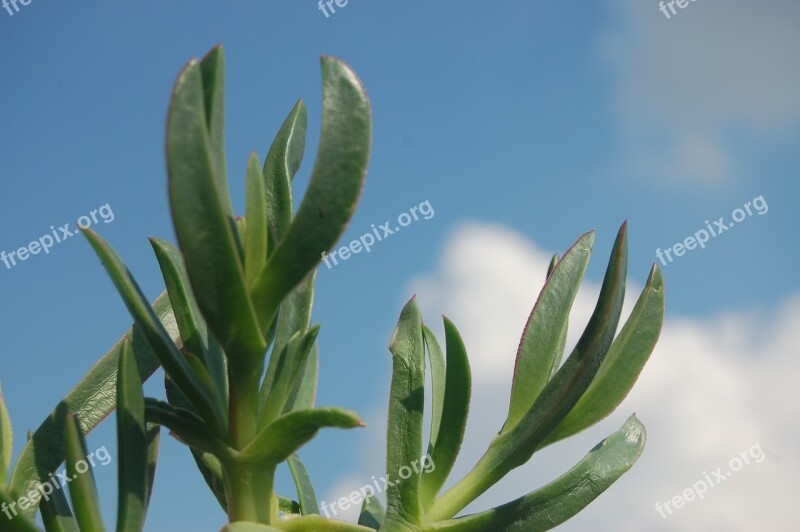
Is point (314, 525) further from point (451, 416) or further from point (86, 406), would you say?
point (86, 406)

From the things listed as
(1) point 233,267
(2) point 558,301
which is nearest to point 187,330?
(1) point 233,267

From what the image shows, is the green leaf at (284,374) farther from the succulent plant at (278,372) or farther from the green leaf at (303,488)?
the green leaf at (303,488)

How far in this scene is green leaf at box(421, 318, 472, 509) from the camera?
4.91 ft

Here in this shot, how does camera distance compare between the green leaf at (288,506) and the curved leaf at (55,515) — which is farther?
the green leaf at (288,506)

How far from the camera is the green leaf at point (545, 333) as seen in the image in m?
1.56

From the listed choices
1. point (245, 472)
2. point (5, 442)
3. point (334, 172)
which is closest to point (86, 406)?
point (5, 442)

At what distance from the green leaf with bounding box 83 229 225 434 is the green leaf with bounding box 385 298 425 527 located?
329mm

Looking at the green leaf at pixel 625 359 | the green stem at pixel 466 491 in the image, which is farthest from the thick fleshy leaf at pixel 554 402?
the green leaf at pixel 625 359

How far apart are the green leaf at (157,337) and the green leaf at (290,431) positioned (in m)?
0.08

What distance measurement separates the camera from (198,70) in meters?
1.09

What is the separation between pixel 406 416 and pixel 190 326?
42cm

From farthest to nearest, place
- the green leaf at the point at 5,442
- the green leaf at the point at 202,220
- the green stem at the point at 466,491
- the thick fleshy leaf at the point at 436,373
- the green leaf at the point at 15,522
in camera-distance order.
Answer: the thick fleshy leaf at the point at 436,373
the green stem at the point at 466,491
the green leaf at the point at 5,442
the green leaf at the point at 15,522
the green leaf at the point at 202,220

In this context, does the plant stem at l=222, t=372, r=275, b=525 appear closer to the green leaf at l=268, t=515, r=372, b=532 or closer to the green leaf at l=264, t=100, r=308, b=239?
the green leaf at l=268, t=515, r=372, b=532

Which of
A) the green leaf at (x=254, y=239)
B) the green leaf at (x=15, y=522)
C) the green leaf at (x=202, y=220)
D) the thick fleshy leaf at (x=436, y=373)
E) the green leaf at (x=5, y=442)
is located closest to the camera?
the green leaf at (x=202, y=220)
